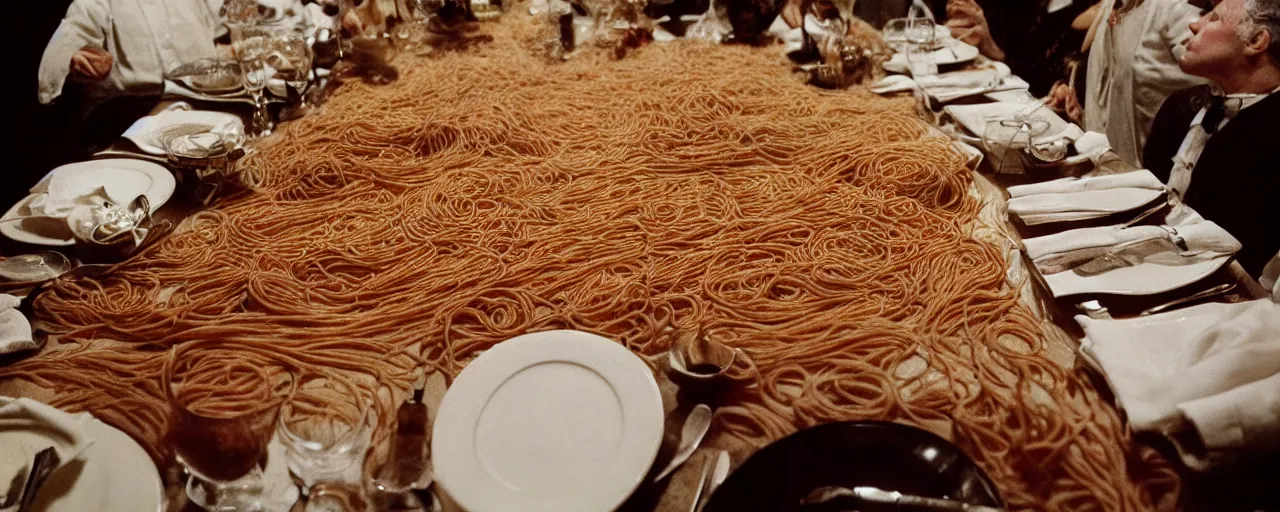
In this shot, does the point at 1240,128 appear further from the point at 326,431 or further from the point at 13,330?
the point at 13,330

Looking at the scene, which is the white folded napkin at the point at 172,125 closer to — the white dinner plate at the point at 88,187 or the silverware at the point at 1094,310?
the white dinner plate at the point at 88,187

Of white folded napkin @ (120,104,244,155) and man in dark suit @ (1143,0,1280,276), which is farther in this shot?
white folded napkin @ (120,104,244,155)

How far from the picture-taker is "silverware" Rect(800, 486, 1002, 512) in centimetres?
101

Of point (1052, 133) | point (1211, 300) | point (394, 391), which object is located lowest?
point (394, 391)

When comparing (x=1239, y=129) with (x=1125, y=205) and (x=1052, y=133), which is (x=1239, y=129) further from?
(x=1125, y=205)

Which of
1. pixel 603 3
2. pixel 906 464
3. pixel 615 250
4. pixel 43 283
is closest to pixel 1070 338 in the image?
pixel 906 464

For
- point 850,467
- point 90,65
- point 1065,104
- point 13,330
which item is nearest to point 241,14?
point 90,65

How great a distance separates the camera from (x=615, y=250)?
6.29ft

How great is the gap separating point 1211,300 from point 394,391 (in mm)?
1881

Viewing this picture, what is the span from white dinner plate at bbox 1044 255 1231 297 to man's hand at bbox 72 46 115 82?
3564 millimetres

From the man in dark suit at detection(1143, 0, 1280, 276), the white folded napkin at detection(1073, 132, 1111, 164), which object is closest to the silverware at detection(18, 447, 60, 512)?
the white folded napkin at detection(1073, 132, 1111, 164)

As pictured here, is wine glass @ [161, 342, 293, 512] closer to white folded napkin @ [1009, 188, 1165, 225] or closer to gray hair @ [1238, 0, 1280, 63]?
white folded napkin @ [1009, 188, 1165, 225]

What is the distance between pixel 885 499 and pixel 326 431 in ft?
3.66

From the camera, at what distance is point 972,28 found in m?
3.17
